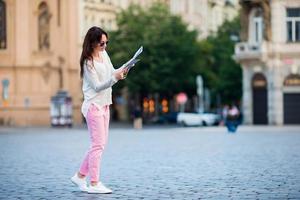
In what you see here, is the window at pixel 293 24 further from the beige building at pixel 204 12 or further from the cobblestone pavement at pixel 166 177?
the cobblestone pavement at pixel 166 177

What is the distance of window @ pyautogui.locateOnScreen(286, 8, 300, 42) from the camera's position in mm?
71938

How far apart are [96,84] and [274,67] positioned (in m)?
58.5

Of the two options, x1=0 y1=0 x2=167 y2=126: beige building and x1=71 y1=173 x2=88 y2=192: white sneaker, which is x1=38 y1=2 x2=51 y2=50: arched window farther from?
x1=71 y1=173 x2=88 y2=192: white sneaker

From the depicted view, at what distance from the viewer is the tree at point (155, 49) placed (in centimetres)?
8550

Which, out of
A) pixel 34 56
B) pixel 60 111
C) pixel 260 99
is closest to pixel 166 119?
pixel 34 56

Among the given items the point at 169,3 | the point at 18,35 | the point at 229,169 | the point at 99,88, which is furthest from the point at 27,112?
the point at 99,88

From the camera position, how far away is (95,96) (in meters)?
14.1

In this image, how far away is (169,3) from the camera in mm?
120812

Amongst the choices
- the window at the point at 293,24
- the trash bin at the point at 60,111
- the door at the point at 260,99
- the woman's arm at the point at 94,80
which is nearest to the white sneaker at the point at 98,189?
the woman's arm at the point at 94,80

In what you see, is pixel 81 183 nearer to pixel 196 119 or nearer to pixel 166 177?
pixel 166 177

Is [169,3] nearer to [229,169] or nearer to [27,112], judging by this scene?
[27,112]

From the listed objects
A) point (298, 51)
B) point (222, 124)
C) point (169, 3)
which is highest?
point (169, 3)

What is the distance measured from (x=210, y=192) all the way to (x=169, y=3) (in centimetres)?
10749

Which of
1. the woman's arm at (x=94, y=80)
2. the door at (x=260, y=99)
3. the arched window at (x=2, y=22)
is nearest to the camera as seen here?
the woman's arm at (x=94, y=80)
